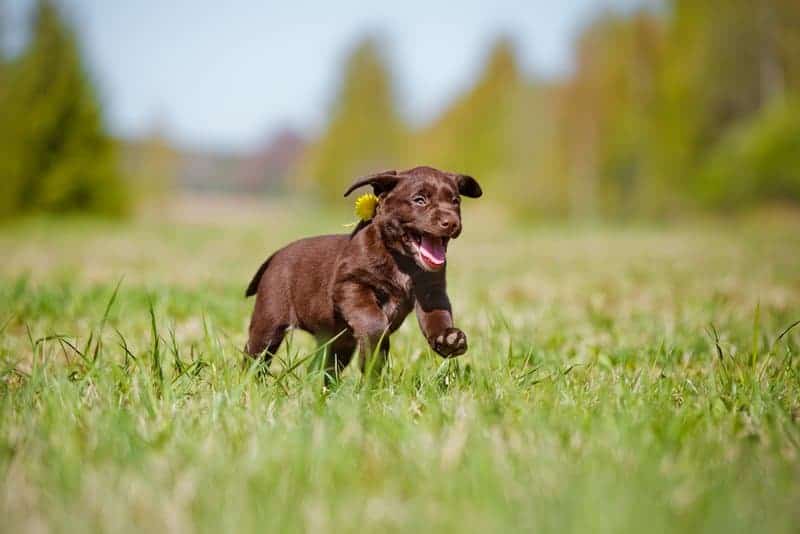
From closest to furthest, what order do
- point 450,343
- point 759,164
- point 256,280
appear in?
point 450,343, point 256,280, point 759,164

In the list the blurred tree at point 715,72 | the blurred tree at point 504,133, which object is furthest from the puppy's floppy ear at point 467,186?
the blurred tree at point 504,133

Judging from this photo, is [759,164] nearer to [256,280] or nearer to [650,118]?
[650,118]

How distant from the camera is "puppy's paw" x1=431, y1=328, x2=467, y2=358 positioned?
3.17 m

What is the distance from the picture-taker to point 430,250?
10.9 ft

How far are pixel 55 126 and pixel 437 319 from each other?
30.2m

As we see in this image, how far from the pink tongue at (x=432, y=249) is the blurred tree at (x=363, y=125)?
44260 mm

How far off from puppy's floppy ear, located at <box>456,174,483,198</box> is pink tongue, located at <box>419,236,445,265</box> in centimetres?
35

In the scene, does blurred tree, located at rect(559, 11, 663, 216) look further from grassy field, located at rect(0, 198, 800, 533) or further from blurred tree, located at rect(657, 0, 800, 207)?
grassy field, located at rect(0, 198, 800, 533)

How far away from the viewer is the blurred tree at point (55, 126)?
94.1 ft

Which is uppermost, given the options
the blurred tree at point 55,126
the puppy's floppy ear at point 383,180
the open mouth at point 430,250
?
the blurred tree at point 55,126

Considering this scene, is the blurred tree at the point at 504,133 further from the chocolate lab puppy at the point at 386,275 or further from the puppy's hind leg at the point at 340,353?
the chocolate lab puppy at the point at 386,275

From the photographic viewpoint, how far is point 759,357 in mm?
4211

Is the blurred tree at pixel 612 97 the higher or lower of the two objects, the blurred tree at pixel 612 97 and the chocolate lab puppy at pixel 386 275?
the higher

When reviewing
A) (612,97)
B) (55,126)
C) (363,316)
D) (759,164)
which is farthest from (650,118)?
(363,316)
